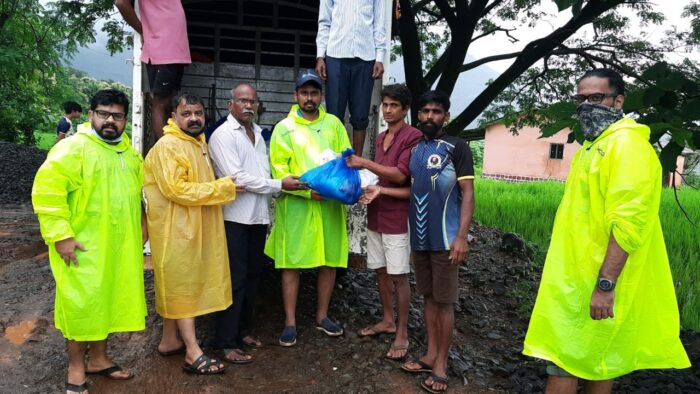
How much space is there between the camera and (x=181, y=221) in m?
3.43

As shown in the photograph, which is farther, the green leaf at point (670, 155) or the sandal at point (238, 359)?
the sandal at point (238, 359)

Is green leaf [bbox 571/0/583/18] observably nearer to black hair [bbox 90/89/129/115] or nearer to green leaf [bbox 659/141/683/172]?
green leaf [bbox 659/141/683/172]

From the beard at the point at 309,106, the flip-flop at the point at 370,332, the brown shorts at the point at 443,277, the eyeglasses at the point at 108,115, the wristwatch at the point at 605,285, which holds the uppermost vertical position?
the beard at the point at 309,106

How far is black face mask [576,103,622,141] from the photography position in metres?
2.68

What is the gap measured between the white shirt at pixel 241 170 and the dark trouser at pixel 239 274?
91mm

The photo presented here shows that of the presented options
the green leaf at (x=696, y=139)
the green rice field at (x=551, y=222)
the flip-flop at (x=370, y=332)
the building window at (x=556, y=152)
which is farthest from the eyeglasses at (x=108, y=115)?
the building window at (x=556, y=152)

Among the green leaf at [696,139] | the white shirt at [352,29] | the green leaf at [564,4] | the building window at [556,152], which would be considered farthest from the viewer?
the building window at [556,152]

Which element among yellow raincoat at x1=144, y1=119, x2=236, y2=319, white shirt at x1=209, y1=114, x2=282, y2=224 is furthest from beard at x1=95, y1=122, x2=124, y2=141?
white shirt at x1=209, y1=114, x2=282, y2=224

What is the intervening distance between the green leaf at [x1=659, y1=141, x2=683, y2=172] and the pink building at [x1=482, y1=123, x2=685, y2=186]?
25548mm

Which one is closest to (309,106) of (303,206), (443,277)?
(303,206)

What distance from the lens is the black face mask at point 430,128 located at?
349 centimetres

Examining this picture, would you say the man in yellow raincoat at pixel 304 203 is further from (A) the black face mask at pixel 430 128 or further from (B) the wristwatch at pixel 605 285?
(B) the wristwatch at pixel 605 285

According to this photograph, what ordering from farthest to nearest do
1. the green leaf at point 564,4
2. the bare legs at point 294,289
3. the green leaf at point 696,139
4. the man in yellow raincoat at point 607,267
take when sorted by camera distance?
the bare legs at point 294,289
the green leaf at point 696,139
the man in yellow raincoat at point 607,267
the green leaf at point 564,4

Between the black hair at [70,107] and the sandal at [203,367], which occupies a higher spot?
the black hair at [70,107]
